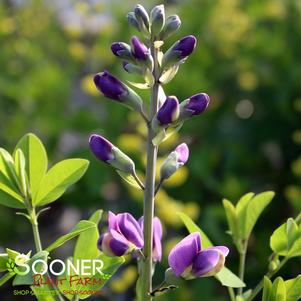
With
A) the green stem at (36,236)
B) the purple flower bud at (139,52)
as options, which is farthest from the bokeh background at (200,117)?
the purple flower bud at (139,52)

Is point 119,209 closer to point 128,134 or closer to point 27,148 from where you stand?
point 128,134

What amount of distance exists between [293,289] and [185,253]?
169 mm

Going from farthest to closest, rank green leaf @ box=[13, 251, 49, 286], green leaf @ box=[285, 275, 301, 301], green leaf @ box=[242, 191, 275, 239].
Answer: green leaf @ box=[242, 191, 275, 239]
green leaf @ box=[285, 275, 301, 301]
green leaf @ box=[13, 251, 49, 286]

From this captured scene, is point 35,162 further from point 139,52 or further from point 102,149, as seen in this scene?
point 139,52

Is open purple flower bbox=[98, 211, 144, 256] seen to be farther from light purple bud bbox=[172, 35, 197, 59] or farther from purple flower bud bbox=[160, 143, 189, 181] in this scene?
light purple bud bbox=[172, 35, 197, 59]

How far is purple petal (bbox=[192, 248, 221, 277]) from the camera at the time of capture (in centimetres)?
83

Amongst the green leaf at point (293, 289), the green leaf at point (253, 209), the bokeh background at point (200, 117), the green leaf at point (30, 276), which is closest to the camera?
the green leaf at point (30, 276)

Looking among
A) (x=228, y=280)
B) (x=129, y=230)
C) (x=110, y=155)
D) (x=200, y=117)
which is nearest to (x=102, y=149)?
(x=110, y=155)

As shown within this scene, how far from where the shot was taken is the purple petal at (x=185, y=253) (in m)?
0.85

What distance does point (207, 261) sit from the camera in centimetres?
83

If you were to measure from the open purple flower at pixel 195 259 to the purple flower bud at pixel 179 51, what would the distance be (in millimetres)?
240

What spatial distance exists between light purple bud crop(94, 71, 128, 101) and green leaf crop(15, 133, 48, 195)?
14 centimetres

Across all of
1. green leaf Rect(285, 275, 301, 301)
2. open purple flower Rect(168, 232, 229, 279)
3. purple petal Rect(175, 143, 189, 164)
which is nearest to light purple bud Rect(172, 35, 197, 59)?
purple petal Rect(175, 143, 189, 164)

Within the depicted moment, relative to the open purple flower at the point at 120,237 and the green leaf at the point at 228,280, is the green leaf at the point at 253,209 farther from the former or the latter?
the open purple flower at the point at 120,237
